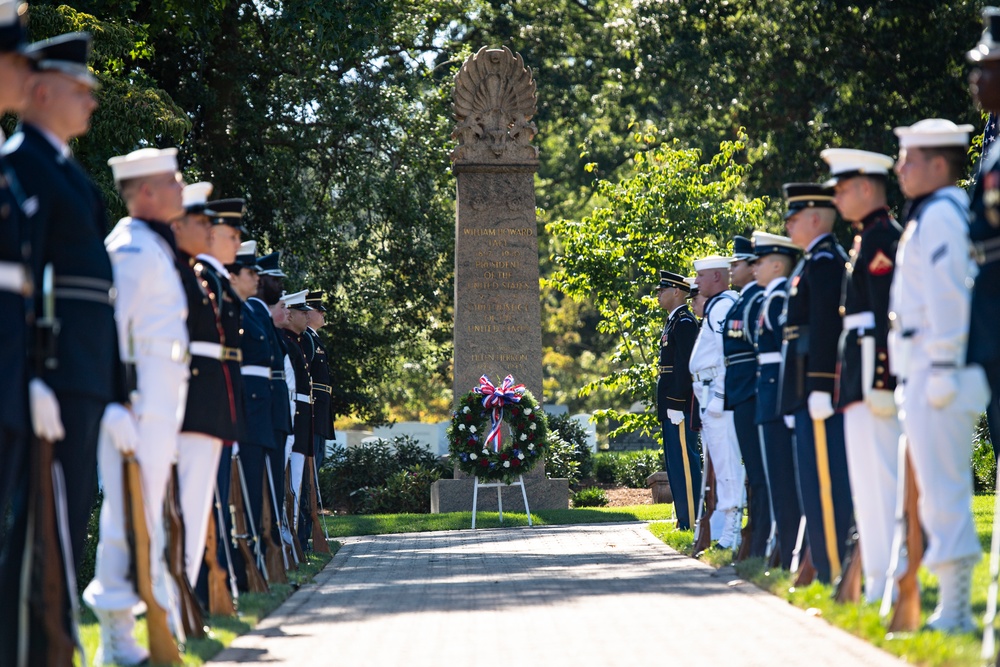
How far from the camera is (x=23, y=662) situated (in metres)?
5.38

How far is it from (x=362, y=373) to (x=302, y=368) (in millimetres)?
14947

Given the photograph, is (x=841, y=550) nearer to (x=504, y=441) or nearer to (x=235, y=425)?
(x=235, y=425)

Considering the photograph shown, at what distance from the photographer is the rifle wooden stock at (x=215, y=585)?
8.59 m

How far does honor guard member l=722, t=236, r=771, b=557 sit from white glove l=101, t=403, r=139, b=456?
5.80 meters

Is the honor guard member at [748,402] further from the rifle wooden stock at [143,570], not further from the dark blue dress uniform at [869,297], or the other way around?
the rifle wooden stock at [143,570]

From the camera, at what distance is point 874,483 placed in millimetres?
7594

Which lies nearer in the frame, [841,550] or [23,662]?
[23,662]

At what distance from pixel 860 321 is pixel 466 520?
11.7 metres

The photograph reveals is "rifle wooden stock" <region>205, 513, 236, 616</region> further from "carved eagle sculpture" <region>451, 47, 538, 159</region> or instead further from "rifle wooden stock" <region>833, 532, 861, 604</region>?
"carved eagle sculpture" <region>451, 47, 538, 159</region>

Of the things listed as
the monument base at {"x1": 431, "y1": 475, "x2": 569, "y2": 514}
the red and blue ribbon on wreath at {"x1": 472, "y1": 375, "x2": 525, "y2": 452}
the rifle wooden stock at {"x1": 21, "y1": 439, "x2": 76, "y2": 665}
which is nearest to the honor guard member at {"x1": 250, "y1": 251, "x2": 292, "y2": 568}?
the rifle wooden stock at {"x1": 21, "y1": 439, "x2": 76, "y2": 665}

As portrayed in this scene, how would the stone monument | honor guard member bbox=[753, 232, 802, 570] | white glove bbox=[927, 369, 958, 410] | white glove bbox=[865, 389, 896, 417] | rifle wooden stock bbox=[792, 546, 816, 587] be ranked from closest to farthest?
1. white glove bbox=[927, 369, 958, 410]
2. white glove bbox=[865, 389, 896, 417]
3. rifle wooden stock bbox=[792, 546, 816, 587]
4. honor guard member bbox=[753, 232, 802, 570]
5. the stone monument

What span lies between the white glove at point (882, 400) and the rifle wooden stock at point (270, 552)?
506 centimetres

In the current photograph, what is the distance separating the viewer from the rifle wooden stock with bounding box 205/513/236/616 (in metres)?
8.59

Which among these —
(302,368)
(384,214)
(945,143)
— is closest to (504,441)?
(302,368)
